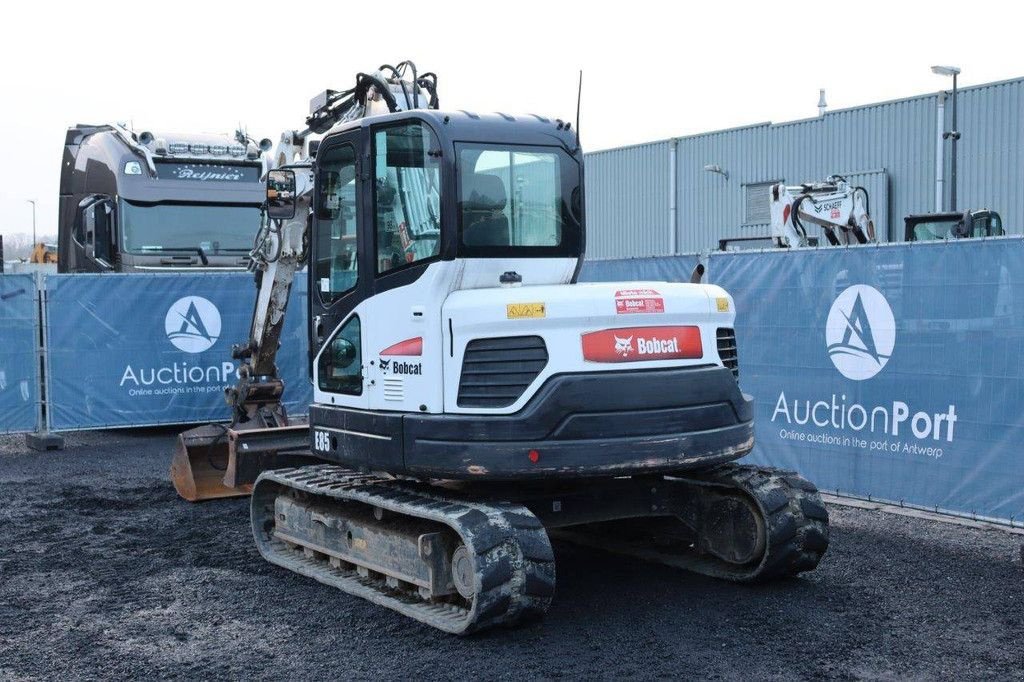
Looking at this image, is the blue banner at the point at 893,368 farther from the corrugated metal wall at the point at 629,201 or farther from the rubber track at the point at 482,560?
the corrugated metal wall at the point at 629,201

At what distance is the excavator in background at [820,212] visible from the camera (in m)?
17.8

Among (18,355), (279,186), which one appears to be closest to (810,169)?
(18,355)

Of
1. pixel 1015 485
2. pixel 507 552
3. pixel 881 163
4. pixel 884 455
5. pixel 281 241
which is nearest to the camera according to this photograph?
pixel 507 552

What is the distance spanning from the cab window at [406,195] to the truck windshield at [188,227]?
31.7 feet

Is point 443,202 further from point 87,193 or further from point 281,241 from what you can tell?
point 87,193

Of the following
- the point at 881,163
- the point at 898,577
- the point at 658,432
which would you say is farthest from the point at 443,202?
the point at 881,163

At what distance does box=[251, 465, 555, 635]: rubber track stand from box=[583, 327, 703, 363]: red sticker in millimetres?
1032

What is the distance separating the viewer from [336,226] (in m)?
7.45

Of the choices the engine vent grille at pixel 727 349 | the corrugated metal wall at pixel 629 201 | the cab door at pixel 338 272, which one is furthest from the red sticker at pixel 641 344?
the corrugated metal wall at pixel 629 201

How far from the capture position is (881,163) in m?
28.4

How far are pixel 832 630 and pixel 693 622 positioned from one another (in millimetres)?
804

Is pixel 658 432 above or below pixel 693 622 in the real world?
above

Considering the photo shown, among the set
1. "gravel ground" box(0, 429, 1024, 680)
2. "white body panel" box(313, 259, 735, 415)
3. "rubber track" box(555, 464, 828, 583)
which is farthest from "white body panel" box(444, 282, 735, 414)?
"gravel ground" box(0, 429, 1024, 680)

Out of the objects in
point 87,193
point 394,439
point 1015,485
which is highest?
point 87,193
